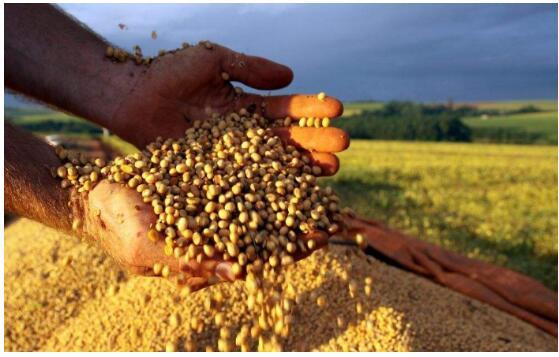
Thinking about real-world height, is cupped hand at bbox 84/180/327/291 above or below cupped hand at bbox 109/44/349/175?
below

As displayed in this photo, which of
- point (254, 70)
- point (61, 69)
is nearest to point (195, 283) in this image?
point (254, 70)

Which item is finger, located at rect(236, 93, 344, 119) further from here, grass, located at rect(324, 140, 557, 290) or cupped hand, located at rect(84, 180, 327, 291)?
grass, located at rect(324, 140, 557, 290)

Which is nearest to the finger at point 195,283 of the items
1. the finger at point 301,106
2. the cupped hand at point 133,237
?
the cupped hand at point 133,237

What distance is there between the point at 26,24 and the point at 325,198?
74.1 inches

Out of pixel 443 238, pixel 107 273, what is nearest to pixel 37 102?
pixel 107 273

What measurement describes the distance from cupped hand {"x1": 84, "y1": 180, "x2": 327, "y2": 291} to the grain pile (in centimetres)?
45

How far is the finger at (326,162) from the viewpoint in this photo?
2.63 meters

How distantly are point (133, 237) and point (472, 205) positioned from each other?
20.8 feet

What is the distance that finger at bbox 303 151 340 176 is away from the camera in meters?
2.63

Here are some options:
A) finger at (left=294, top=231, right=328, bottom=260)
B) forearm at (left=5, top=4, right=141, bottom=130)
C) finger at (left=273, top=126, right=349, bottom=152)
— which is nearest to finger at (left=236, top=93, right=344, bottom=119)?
finger at (left=273, top=126, right=349, bottom=152)

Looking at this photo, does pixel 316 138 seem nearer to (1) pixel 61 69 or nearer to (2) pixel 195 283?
(2) pixel 195 283

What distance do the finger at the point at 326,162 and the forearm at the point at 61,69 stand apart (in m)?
1.06

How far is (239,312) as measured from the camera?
2.92 m

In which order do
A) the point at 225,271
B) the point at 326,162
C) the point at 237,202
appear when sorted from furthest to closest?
the point at 326,162 < the point at 237,202 < the point at 225,271
